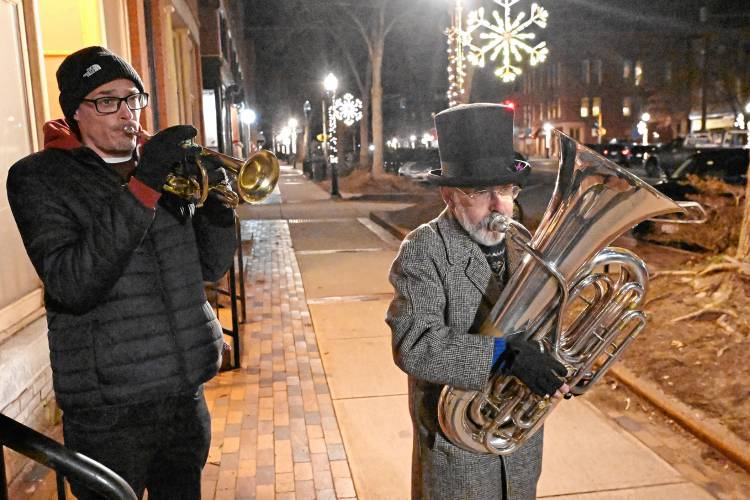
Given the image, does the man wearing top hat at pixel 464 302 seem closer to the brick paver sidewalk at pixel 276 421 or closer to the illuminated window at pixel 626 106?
the brick paver sidewalk at pixel 276 421

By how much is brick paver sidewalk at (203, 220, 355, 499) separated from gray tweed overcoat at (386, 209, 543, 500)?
1.43 metres

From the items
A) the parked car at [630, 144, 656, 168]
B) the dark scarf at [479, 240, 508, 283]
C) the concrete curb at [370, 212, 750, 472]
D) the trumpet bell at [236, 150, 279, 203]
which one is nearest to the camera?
the dark scarf at [479, 240, 508, 283]

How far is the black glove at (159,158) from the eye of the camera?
1.93 m

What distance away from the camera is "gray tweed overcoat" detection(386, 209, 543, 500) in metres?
1.95

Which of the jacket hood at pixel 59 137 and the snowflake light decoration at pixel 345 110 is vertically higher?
the snowflake light decoration at pixel 345 110

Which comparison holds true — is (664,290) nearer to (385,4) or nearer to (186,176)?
(186,176)

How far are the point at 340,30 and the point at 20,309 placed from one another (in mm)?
25323

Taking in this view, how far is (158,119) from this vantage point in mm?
7438

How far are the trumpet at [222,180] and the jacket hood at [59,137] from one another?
0.52ft

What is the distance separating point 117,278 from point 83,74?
66 centimetres

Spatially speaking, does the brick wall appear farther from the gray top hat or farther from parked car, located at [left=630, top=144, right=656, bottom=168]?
parked car, located at [left=630, top=144, right=656, bottom=168]

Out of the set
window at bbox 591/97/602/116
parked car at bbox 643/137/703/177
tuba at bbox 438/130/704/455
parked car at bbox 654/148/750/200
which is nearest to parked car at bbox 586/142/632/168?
parked car at bbox 643/137/703/177

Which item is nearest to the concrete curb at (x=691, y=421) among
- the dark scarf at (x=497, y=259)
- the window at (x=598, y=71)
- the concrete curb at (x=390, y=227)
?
the dark scarf at (x=497, y=259)

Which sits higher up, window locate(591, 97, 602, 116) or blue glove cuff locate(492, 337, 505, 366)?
window locate(591, 97, 602, 116)
